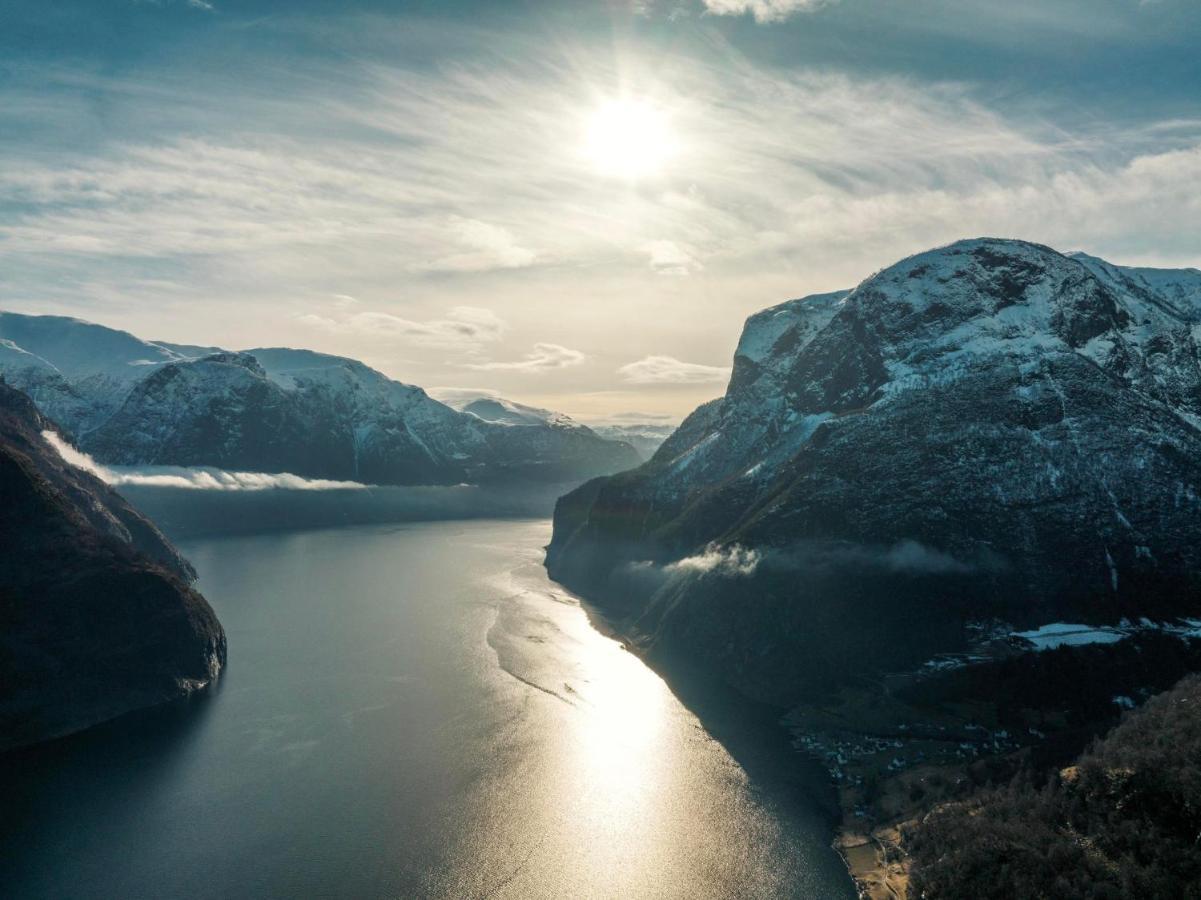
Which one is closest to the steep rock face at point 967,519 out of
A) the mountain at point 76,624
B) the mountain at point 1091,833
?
the mountain at point 1091,833

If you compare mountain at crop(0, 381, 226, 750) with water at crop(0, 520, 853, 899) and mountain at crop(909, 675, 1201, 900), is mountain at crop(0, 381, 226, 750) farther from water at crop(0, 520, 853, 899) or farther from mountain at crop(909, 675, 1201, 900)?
mountain at crop(909, 675, 1201, 900)

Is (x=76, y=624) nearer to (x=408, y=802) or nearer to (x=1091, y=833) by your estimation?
(x=408, y=802)

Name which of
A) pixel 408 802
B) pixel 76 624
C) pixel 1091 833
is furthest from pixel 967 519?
pixel 76 624

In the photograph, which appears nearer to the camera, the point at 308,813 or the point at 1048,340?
the point at 308,813

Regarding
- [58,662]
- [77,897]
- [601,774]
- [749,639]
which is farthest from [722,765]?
[58,662]

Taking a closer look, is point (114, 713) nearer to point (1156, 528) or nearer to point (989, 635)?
point (989, 635)

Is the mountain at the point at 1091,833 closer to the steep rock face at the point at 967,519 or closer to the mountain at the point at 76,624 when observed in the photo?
the steep rock face at the point at 967,519
